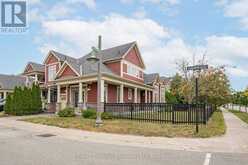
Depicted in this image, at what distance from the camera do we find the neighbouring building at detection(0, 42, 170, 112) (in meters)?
24.3

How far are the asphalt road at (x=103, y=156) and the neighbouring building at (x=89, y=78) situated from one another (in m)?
14.2

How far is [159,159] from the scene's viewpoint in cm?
696

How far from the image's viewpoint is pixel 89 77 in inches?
890

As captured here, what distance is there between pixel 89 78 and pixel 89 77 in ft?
0.36

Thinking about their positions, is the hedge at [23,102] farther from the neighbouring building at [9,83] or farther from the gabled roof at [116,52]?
the neighbouring building at [9,83]

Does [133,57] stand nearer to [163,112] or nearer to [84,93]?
[84,93]

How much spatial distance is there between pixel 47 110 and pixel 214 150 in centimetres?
2277

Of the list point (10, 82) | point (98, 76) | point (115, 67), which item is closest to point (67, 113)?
point (98, 76)

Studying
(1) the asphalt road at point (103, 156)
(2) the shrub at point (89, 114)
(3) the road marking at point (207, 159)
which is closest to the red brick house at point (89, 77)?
(2) the shrub at point (89, 114)

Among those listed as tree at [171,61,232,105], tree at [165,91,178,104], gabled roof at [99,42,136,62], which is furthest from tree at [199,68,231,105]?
tree at [165,91,178,104]

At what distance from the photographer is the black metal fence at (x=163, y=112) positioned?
14.7 m

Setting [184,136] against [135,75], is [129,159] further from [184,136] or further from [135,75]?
[135,75]

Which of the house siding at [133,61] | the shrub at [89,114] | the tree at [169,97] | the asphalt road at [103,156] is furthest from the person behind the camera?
the tree at [169,97]

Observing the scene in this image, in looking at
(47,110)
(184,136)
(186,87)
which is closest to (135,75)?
(186,87)
